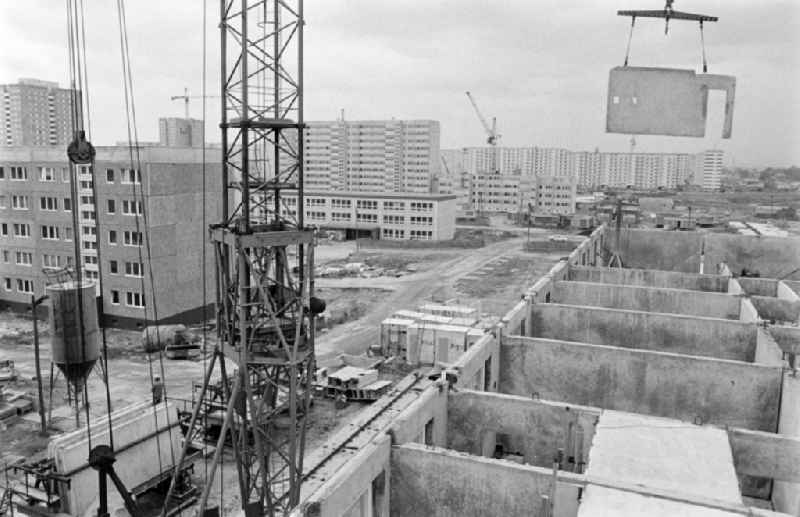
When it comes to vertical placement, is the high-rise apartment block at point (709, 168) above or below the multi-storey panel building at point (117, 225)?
above

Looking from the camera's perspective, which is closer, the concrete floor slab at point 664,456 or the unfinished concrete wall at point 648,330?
the concrete floor slab at point 664,456

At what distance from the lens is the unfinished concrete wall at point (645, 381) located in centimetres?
1323

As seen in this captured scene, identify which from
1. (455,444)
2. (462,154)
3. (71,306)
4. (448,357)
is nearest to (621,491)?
(455,444)

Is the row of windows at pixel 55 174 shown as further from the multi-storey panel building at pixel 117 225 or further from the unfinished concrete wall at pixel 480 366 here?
the unfinished concrete wall at pixel 480 366

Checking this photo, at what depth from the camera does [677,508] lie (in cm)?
731

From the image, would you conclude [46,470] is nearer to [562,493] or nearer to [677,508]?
[562,493]

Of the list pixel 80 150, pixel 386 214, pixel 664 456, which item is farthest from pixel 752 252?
pixel 386 214

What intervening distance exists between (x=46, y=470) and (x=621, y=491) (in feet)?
42.4

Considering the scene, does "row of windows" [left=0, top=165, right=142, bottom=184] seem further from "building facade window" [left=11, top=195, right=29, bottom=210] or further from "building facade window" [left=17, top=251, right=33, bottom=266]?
"building facade window" [left=17, top=251, right=33, bottom=266]

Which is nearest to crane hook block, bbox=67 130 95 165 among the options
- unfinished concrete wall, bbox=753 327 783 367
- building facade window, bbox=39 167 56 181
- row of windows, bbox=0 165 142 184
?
unfinished concrete wall, bbox=753 327 783 367

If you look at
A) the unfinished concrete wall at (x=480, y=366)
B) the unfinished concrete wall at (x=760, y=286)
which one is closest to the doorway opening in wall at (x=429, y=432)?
the unfinished concrete wall at (x=480, y=366)

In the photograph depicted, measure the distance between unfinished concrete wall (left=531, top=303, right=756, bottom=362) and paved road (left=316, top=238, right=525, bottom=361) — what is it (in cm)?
1397

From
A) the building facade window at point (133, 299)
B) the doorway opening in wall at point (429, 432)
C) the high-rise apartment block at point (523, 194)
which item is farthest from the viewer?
the high-rise apartment block at point (523, 194)

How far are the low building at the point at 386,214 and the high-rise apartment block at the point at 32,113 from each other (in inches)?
901
